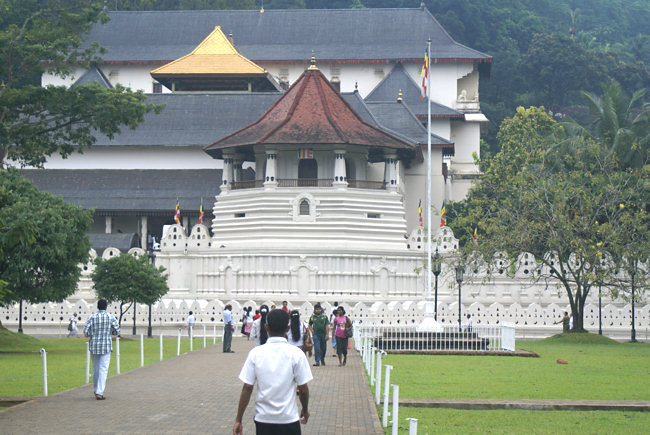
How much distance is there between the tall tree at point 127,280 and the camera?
39.3 metres

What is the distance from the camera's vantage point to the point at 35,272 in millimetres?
30641

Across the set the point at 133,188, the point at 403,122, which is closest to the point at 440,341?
the point at 133,188

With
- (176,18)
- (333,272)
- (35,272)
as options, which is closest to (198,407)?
(35,272)

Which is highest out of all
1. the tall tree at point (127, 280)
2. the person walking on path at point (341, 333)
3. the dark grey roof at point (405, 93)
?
the dark grey roof at point (405, 93)

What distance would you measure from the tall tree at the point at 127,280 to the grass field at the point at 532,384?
1296cm

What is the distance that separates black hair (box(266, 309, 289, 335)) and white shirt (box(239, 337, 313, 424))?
0.08 metres

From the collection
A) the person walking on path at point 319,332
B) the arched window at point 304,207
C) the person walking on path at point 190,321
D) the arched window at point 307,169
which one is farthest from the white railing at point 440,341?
the arched window at point 307,169

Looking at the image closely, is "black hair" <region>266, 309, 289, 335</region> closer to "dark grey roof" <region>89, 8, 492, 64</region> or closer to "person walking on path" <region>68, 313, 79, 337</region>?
A: "person walking on path" <region>68, 313, 79, 337</region>

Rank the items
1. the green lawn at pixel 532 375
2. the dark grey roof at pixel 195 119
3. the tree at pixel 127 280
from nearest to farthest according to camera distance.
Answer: the green lawn at pixel 532 375 → the tree at pixel 127 280 → the dark grey roof at pixel 195 119

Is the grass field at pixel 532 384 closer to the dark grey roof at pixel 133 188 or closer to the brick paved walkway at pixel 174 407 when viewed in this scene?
the brick paved walkway at pixel 174 407

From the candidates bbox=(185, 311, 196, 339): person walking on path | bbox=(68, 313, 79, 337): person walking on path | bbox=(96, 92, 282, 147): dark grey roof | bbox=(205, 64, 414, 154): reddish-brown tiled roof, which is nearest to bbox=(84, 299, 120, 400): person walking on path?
bbox=(185, 311, 196, 339): person walking on path

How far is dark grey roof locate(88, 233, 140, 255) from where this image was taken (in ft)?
178

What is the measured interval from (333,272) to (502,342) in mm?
17584

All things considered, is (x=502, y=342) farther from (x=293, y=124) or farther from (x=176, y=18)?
(x=176, y=18)
